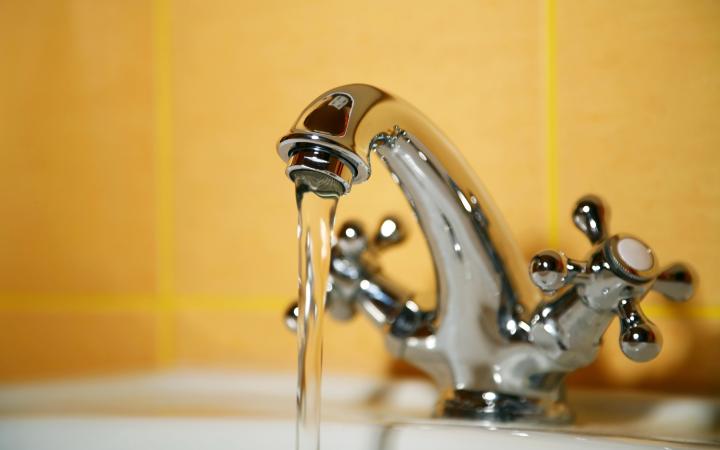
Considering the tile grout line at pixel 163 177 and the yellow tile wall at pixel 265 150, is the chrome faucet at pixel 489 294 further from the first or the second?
the tile grout line at pixel 163 177

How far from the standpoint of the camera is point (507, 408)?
1.50ft

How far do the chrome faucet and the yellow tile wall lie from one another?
0.10 meters

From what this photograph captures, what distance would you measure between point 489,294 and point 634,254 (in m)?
0.08

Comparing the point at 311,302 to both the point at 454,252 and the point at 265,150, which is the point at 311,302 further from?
the point at 265,150

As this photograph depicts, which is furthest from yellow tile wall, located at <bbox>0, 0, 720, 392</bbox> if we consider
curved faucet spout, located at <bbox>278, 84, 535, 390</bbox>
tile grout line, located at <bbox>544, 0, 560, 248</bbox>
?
curved faucet spout, located at <bbox>278, 84, 535, 390</bbox>

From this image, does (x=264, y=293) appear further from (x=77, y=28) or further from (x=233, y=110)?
(x=77, y=28)

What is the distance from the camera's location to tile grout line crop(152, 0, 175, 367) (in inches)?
26.7

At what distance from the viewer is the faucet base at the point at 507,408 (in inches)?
17.9

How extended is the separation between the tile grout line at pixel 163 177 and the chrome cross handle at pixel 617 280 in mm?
369

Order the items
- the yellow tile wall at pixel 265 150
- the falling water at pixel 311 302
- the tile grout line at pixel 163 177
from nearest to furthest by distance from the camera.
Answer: the falling water at pixel 311 302 < the yellow tile wall at pixel 265 150 < the tile grout line at pixel 163 177

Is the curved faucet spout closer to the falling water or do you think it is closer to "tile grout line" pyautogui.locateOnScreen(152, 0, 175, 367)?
the falling water

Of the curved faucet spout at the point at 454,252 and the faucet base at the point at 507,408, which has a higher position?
the curved faucet spout at the point at 454,252

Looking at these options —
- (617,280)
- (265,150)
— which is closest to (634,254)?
(617,280)

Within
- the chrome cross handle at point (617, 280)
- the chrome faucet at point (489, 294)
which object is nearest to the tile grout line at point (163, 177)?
the chrome faucet at point (489, 294)
